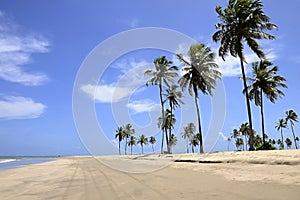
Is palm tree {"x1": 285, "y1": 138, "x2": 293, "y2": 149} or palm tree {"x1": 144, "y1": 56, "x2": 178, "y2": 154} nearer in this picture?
palm tree {"x1": 144, "y1": 56, "x2": 178, "y2": 154}

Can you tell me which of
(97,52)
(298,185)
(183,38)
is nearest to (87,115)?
(97,52)

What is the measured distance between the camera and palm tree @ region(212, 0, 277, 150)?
27.2 metres

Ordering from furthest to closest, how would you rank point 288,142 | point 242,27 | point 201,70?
1. point 288,142
2. point 201,70
3. point 242,27

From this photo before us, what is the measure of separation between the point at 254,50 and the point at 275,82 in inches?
463

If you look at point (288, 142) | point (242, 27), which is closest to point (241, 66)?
point (242, 27)

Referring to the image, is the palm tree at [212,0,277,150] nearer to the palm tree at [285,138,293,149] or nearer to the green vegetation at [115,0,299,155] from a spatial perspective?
the green vegetation at [115,0,299,155]

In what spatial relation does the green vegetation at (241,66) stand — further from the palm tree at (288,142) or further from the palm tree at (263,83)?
the palm tree at (288,142)

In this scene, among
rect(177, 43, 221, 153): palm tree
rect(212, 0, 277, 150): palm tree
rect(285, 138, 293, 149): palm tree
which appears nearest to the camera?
rect(212, 0, 277, 150): palm tree

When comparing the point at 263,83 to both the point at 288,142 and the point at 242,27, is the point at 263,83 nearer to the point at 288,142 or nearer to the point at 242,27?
the point at 242,27

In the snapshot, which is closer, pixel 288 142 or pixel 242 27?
pixel 242 27

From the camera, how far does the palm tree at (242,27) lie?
27172 millimetres

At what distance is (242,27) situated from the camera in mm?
27781

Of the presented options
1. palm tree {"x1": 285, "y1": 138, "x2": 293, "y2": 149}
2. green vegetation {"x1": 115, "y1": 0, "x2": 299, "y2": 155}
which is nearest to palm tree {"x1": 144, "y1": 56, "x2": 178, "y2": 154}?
green vegetation {"x1": 115, "y1": 0, "x2": 299, "y2": 155}

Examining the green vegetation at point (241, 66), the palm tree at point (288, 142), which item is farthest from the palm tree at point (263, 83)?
the palm tree at point (288, 142)
